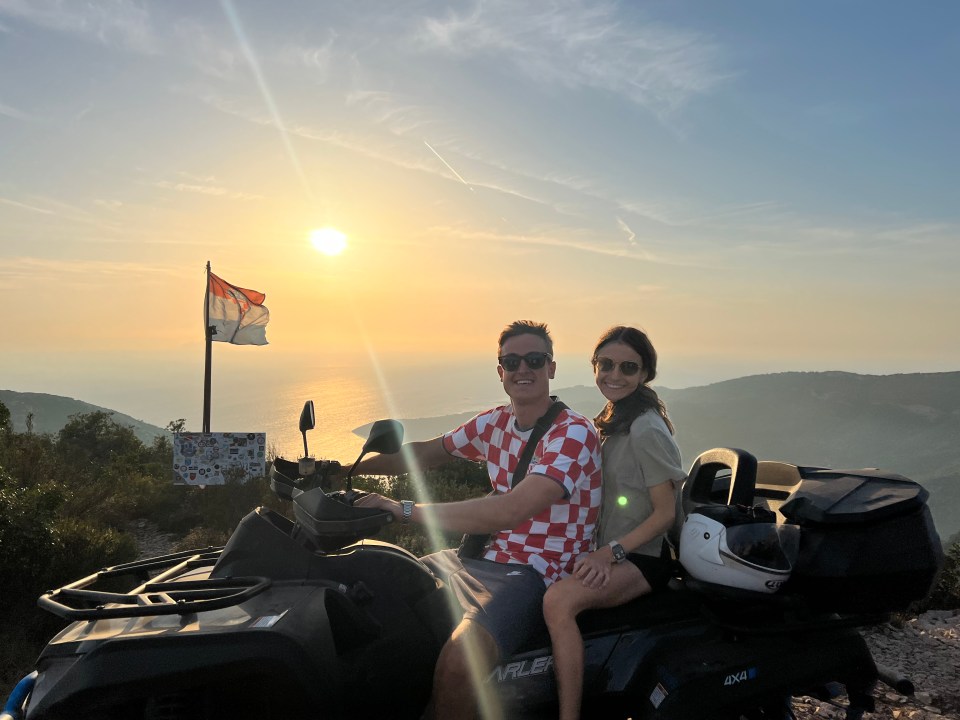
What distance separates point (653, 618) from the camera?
3082mm

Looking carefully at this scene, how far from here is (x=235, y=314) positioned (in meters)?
19.1

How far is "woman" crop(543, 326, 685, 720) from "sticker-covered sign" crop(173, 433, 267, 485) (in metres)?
10.4

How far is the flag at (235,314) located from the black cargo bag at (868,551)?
17.7 m

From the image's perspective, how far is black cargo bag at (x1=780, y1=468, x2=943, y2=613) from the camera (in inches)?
111

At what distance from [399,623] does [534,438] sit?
119cm

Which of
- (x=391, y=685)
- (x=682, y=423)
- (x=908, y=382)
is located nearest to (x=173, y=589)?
(x=391, y=685)

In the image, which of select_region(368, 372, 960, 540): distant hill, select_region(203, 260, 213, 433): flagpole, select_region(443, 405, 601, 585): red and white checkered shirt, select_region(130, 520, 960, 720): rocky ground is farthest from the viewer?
select_region(368, 372, 960, 540): distant hill

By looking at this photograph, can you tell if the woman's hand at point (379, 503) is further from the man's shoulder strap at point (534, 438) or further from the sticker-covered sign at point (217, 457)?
the sticker-covered sign at point (217, 457)

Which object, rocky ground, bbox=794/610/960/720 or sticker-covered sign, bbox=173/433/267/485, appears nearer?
rocky ground, bbox=794/610/960/720

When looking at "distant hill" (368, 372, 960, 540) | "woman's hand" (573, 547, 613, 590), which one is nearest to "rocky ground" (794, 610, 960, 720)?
"woman's hand" (573, 547, 613, 590)

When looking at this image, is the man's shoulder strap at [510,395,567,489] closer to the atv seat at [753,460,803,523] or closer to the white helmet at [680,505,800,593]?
the white helmet at [680,505,800,593]

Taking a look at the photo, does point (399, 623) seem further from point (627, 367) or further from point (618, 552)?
point (627, 367)

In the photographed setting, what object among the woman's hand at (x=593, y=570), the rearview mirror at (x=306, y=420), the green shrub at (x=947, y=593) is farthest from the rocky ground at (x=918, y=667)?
the rearview mirror at (x=306, y=420)

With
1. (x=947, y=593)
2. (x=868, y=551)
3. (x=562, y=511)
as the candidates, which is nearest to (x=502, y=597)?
(x=562, y=511)
